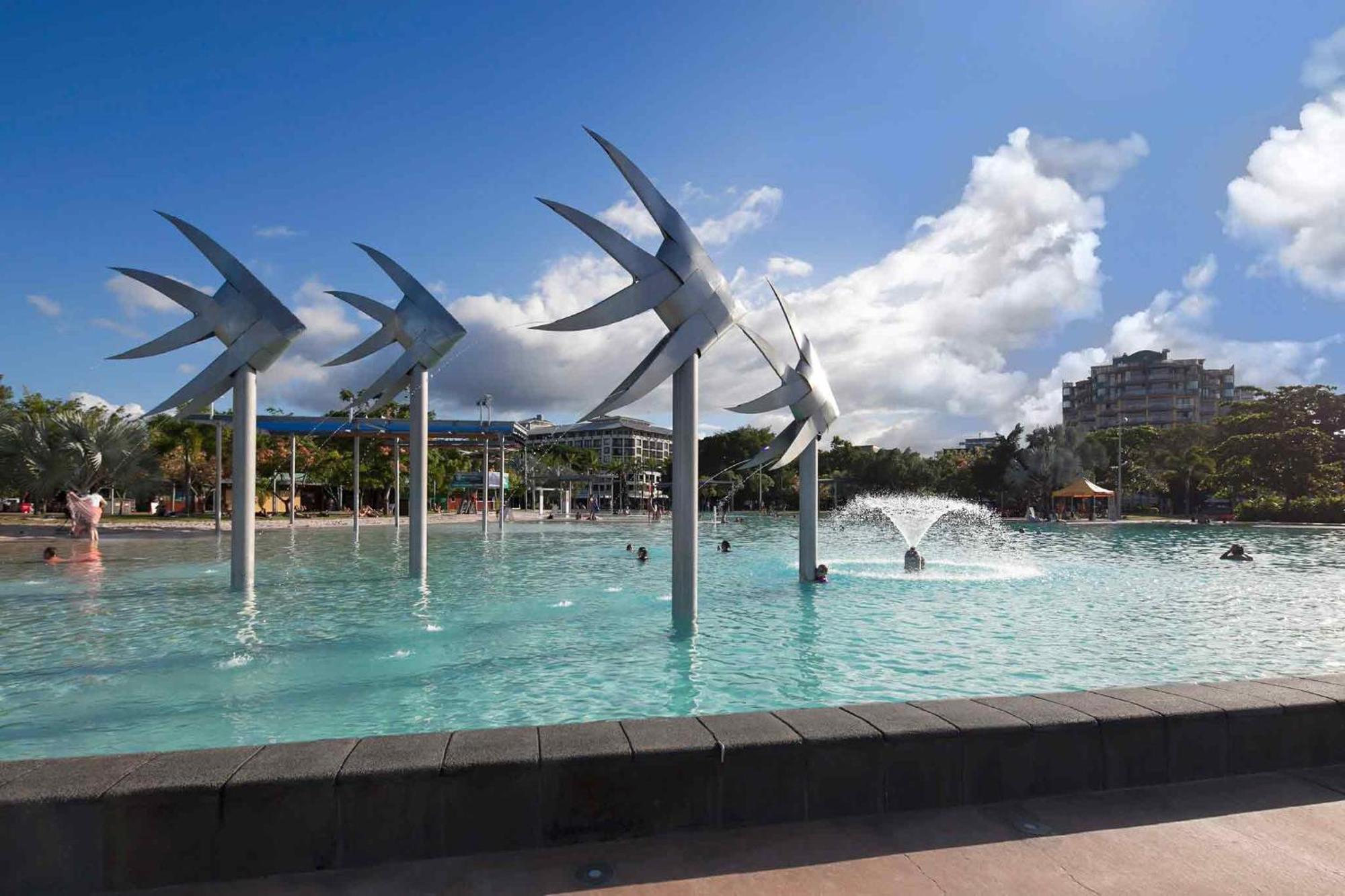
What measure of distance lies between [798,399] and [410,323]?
868 centimetres

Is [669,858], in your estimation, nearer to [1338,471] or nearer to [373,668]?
[373,668]

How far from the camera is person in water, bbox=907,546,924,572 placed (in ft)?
66.2

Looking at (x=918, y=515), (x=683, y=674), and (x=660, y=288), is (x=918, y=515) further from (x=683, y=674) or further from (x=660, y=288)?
(x=683, y=674)

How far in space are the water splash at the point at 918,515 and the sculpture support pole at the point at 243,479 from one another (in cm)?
2457

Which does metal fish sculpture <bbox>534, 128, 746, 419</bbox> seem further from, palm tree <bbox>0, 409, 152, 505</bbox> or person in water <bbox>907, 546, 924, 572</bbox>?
palm tree <bbox>0, 409, 152, 505</bbox>

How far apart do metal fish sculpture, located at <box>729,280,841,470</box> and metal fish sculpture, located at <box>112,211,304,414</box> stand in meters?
9.80

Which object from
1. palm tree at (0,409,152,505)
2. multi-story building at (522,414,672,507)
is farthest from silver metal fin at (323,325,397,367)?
multi-story building at (522,414,672,507)

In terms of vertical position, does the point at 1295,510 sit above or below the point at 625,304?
below

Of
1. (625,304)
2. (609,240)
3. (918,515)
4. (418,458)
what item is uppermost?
(609,240)

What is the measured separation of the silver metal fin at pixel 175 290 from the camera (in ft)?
51.1

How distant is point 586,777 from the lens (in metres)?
3.66

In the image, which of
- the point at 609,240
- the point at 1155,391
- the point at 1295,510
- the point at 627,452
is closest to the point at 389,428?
the point at 609,240

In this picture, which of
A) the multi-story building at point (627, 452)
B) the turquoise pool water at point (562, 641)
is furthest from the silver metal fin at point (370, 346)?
the multi-story building at point (627, 452)

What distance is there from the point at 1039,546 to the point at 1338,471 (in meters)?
42.7
